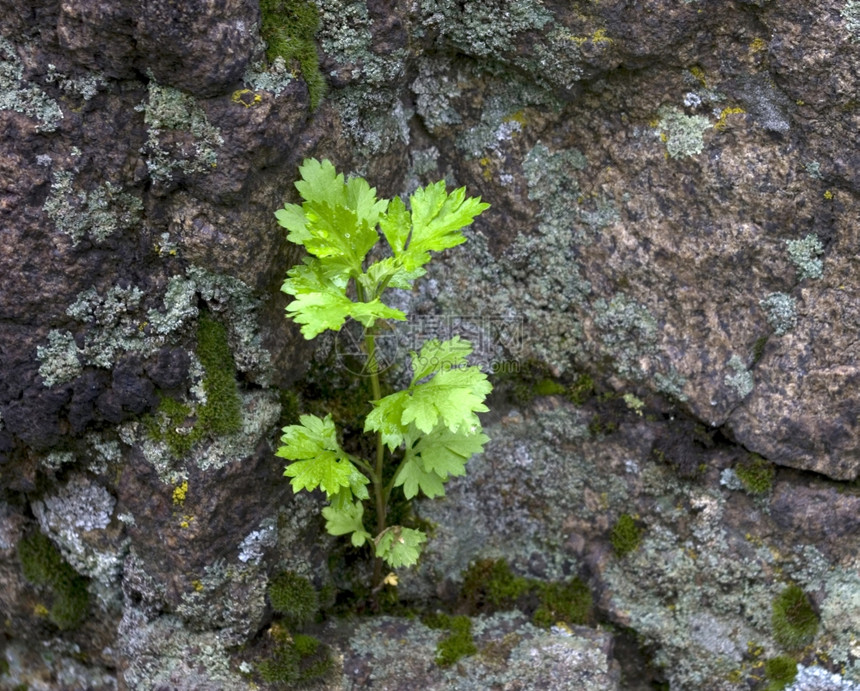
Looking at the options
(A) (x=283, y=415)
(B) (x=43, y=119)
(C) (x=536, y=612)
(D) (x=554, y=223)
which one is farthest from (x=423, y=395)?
(B) (x=43, y=119)

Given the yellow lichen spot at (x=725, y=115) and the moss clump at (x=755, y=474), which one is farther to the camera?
the moss clump at (x=755, y=474)

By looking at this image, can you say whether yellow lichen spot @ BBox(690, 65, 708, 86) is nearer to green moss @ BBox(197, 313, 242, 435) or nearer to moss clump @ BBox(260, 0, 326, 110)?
moss clump @ BBox(260, 0, 326, 110)

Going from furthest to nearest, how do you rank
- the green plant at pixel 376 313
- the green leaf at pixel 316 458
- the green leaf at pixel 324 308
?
1. the green leaf at pixel 316 458
2. the green plant at pixel 376 313
3. the green leaf at pixel 324 308

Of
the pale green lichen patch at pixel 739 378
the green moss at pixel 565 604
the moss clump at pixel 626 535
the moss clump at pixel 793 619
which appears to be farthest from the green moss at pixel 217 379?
the moss clump at pixel 793 619

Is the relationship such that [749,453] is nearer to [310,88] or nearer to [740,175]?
[740,175]

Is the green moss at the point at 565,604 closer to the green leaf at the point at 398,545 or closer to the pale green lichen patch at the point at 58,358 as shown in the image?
the green leaf at the point at 398,545

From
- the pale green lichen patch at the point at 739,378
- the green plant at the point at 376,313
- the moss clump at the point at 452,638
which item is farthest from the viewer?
the moss clump at the point at 452,638
